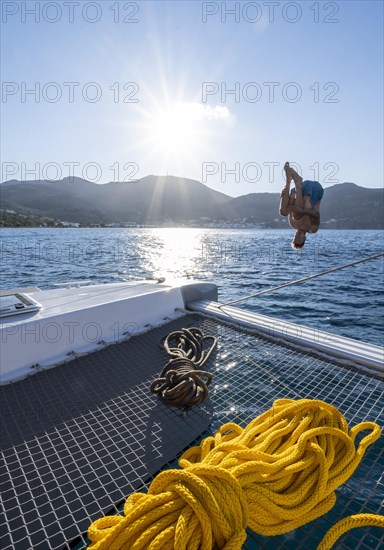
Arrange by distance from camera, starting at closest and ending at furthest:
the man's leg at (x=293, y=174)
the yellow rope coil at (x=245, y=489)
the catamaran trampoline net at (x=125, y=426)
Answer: the yellow rope coil at (x=245, y=489) < the catamaran trampoline net at (x=125, y=426) < the man's leg at (x=293, y=174)

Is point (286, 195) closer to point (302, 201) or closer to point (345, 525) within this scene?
point (302, 201)

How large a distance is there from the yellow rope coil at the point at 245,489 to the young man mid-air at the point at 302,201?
135cm

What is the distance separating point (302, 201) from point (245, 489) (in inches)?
77.4

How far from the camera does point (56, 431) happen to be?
2627mm

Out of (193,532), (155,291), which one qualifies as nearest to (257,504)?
(193,532)

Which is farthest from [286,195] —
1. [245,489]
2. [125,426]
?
[125,426]

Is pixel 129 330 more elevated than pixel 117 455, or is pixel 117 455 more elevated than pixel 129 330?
pixel 129 330

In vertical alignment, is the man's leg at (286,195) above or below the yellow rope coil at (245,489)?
above

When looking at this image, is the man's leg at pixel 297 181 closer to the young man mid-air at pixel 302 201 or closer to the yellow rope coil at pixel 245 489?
the young man mid-air at pixel 302 201

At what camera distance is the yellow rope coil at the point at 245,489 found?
1.32 meters

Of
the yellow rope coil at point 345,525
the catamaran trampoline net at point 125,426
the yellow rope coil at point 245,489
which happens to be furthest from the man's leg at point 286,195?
the yellow rope coil at point 345,525

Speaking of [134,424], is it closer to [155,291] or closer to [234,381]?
[234,381]

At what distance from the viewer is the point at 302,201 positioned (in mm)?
2535

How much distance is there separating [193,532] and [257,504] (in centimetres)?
36
